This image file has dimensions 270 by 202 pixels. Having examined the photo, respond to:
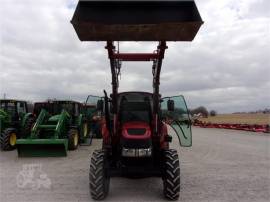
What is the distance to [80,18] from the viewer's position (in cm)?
666

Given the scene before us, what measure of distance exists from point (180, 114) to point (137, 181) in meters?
1.91

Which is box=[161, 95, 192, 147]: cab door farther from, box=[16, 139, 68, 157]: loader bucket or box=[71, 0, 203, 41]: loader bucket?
box=[16, 139, 68, 157]: loader bucket

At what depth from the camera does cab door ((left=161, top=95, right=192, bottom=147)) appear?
8.48 meters

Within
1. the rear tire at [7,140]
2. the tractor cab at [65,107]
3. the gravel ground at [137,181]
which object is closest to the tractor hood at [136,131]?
the gravel ground at [137,181]

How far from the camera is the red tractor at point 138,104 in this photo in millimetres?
6727

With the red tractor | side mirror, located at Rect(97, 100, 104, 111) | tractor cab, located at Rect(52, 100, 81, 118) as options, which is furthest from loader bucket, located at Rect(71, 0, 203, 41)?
tractor cab, located at Rect(52, 100, 81, 118)

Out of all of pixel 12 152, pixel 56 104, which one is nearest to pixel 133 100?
pixel 12 152

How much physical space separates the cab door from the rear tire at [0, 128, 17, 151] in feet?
29.0

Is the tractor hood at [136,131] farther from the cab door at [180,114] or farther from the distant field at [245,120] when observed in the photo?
the distant field at [245,120]

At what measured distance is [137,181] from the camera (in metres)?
9.19

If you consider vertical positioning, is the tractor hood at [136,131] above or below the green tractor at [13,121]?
below

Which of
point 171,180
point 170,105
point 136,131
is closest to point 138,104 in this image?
point 170,105

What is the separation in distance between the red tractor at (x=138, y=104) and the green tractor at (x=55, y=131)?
5545 millimetres

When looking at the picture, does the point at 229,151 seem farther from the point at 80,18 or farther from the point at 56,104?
the point at 80,18
